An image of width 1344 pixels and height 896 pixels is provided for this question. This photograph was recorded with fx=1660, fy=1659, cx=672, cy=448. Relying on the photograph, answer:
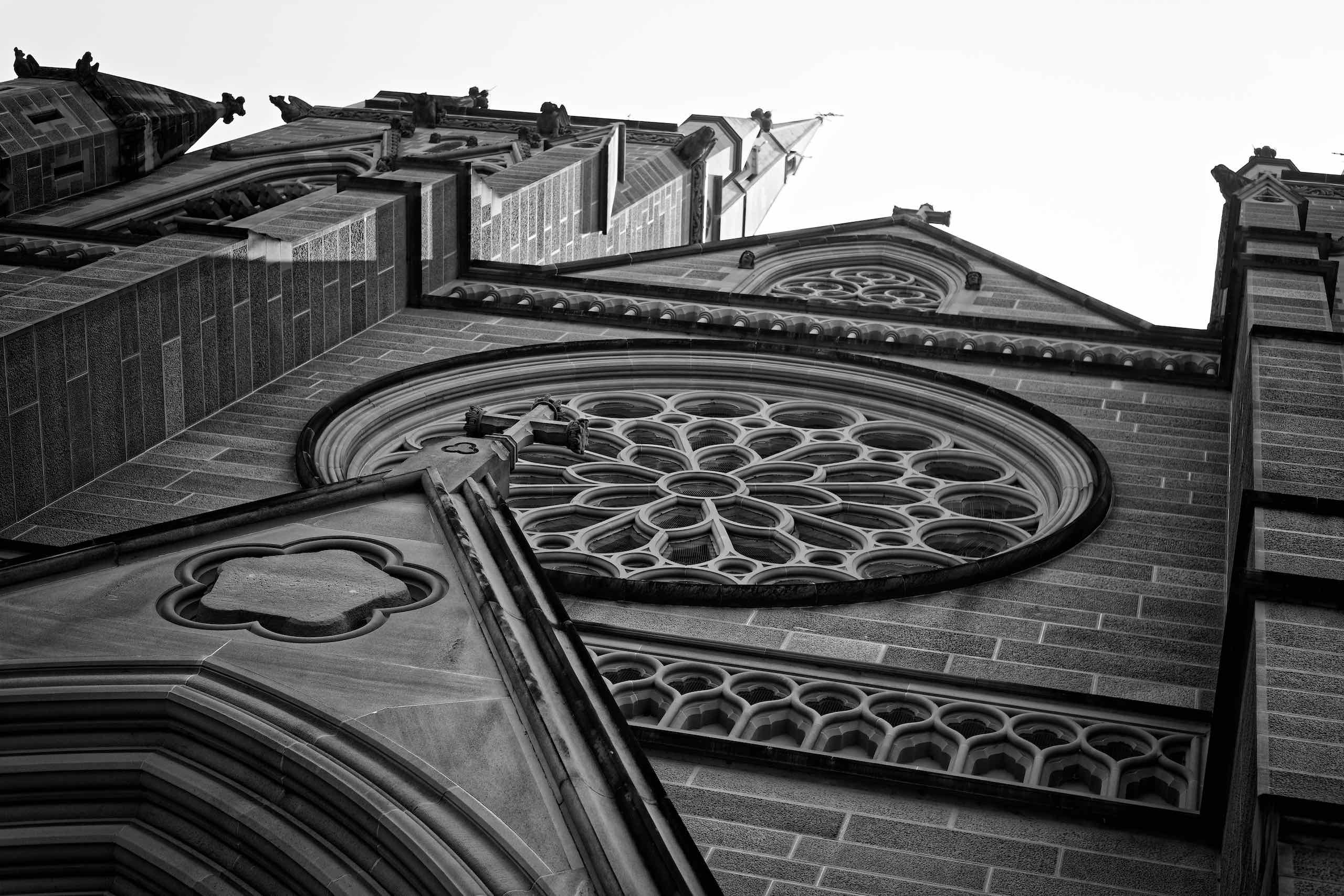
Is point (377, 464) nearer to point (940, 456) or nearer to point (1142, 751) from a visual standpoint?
point (940, 456)

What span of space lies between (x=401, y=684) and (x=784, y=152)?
39.0m

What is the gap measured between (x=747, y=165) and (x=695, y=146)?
6515 millimetres

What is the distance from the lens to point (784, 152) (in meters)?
43.8

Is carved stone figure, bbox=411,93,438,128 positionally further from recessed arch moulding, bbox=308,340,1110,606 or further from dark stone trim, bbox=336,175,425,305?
recessed arch moulding, bbox=308,340,1110,606

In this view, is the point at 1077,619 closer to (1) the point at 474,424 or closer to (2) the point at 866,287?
(1) the point at 474,424

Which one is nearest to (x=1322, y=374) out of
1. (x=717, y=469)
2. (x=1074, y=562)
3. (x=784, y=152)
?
(x=1074, y=562)

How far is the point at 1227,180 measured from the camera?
23.7 metres

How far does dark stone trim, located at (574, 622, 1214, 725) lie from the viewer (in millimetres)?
8680

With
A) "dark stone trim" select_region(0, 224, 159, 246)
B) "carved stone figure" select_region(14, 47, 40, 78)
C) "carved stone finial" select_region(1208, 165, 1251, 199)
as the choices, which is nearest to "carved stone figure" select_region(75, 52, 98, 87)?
"carved stone figure" select_region(14, 47, 40, 78)

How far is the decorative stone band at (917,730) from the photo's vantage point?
8.14 metres

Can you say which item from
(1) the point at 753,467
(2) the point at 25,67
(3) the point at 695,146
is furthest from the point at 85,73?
(1) the point at 753,467

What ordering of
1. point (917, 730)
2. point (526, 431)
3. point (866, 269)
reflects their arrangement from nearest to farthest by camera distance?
point (917, 730)
point (526, 431)
point (866, 269)

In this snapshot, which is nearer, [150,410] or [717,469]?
[150,410]

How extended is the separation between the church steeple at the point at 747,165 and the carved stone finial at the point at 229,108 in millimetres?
9041
